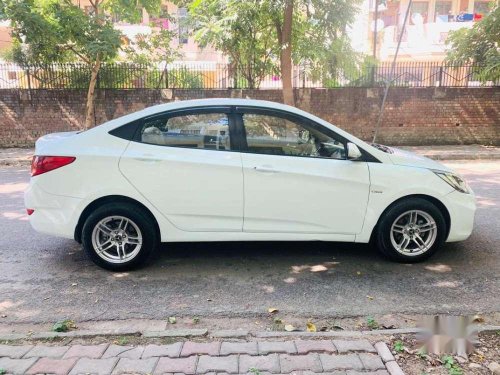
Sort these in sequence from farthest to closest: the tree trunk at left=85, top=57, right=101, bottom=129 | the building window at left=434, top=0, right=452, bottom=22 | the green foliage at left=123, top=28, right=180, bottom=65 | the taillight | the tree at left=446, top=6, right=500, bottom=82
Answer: the building window at left=434, top=0, right=452, bottom=22 → the green foliage at left=123, top=28, right=180, bottom=65 → the tree trunk at left=85, top=57, right=101, bottom=129 → the tree at left=446, top=6, right=500, bottom=82 → the taillight

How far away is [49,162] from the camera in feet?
14.6

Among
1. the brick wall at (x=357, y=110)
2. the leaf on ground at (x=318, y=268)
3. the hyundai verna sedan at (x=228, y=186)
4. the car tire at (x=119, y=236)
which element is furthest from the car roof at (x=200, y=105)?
the brick wall at (x=357, y=110)

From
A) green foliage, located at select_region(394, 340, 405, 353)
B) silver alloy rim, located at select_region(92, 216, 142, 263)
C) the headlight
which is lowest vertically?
green foliage, located at select_region(394, 340, 405, 353)

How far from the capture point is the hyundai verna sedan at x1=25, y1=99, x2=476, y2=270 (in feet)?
14.6

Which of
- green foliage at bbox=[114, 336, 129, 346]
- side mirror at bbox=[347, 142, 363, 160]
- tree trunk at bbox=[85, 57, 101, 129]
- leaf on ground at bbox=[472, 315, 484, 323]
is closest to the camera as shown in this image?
green foliage at bbox=[114, 336, 129, 346]

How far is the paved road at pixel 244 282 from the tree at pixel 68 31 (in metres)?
9.01

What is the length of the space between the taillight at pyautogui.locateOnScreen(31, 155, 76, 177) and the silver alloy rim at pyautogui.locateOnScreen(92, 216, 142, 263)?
691 millimetres

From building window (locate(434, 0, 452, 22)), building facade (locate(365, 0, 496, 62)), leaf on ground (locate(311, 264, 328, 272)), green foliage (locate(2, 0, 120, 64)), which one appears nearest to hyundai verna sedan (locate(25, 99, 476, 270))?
leaf on ground (locate(311, 264, 328, 272))

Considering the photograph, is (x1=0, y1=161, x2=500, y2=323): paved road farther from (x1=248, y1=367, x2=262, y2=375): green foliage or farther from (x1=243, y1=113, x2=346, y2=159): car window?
(x1=243, y1=113, x2=346, y2=159): car window

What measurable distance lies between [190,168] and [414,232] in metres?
2.34

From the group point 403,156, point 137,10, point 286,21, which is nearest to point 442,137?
point 286,21

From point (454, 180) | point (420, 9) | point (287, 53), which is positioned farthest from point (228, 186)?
point (420, 9)

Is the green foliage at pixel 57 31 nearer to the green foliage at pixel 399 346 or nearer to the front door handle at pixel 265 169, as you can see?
the front door handle at pixel 265 169

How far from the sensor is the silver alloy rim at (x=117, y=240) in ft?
14.8
